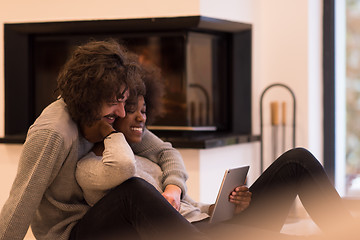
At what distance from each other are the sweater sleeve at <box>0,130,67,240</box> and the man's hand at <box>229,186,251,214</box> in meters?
0.65

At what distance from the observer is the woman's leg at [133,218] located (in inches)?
59.1

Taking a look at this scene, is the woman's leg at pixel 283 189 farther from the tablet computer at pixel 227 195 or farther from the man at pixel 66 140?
the man at pixel 66 140

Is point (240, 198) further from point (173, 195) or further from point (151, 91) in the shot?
point (151, 91)

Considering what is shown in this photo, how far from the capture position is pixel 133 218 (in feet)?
5.16

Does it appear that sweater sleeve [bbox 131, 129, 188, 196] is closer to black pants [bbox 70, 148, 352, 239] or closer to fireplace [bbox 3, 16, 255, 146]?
black pants [bbox 70, 148, 352, 239]

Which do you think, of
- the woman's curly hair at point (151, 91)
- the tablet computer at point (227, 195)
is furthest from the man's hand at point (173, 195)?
the woman's curly hair at point (151, 91)

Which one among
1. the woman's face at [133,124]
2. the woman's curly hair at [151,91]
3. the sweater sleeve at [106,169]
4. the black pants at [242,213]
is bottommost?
the black pants at [242,213]

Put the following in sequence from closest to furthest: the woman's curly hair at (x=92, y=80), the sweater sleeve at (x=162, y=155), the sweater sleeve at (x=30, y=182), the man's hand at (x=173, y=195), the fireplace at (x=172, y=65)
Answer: the sweater sleeve at (x=30, y=182) < the woman's curly hair at (x=92, y=80) < the man's hand at (x=173, y=195) < the sweater sleeve at (x=162, y=155) < the fireplace at (x=172, y=65)

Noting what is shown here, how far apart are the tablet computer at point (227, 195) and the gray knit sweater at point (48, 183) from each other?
1.43 ft

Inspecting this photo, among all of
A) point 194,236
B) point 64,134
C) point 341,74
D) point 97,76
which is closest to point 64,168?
point 64,134

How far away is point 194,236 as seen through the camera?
4.77 feet

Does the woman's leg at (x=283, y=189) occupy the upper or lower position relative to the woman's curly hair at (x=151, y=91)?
lower

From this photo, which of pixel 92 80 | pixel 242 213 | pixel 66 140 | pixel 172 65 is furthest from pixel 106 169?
pixel 172 65

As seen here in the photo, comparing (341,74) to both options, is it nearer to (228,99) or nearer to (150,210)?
(228,99)
